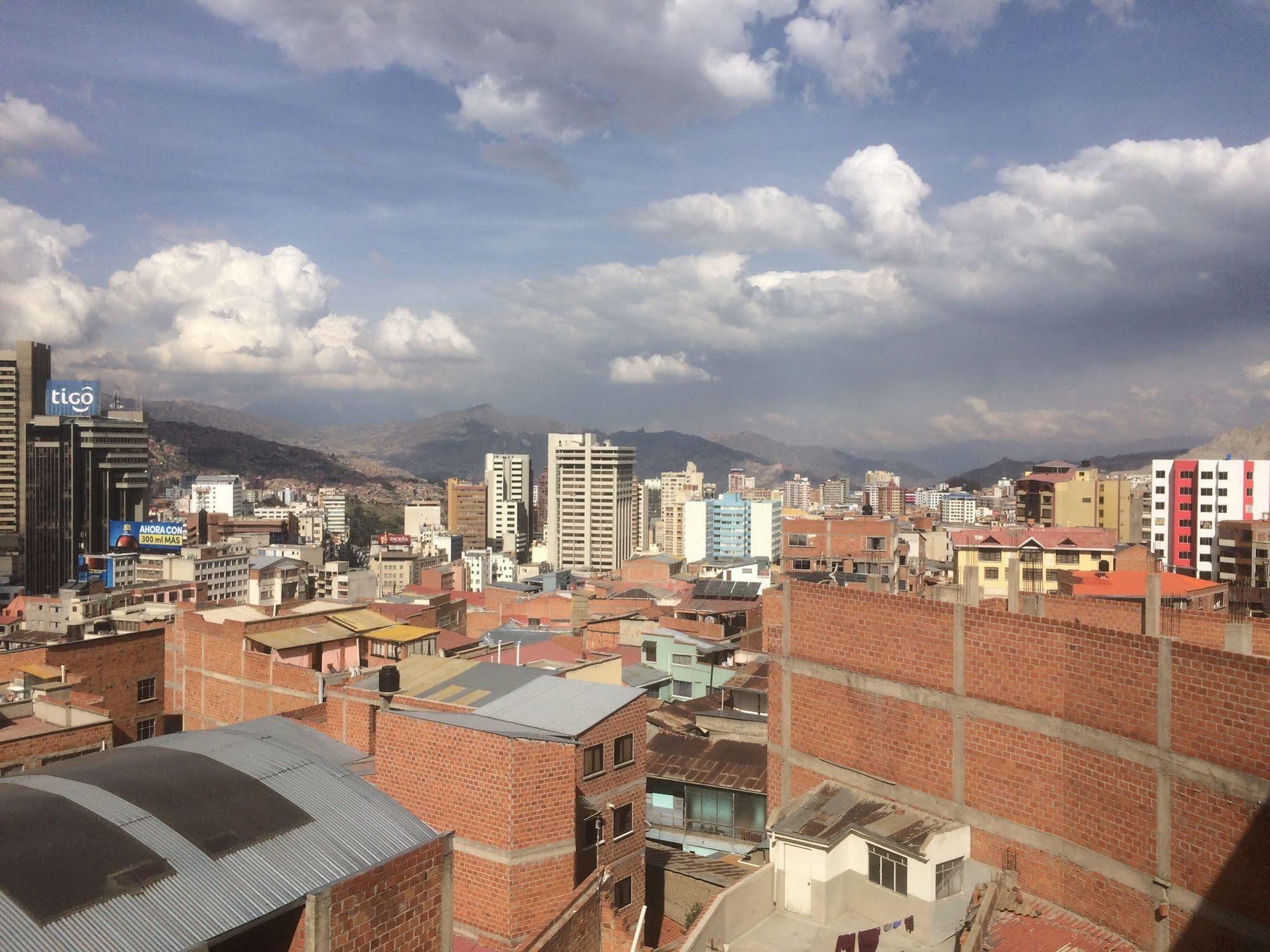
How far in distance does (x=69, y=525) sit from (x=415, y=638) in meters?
104

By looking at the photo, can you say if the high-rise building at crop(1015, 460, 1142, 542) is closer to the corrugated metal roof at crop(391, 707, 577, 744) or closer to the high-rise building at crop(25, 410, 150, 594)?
the corrugated metal roof at crop(391, 707, 577, 744)

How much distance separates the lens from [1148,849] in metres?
9.96

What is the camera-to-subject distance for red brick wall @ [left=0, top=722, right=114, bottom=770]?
62.8 feet

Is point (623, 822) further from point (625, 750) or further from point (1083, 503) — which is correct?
point (1083, 503)

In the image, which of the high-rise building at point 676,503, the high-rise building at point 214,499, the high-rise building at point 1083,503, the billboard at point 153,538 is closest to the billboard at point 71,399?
the billboard at point 153,538

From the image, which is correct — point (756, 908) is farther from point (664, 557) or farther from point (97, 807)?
point (664, 557)

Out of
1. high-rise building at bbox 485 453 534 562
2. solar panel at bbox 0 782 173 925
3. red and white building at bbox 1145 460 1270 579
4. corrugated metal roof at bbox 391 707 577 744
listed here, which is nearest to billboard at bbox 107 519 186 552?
high-rise building at bbox 485 453 534 562

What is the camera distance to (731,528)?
123 m

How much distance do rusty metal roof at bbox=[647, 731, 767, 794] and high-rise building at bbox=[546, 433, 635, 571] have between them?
A: 114099mm

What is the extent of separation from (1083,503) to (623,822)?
75.9 m

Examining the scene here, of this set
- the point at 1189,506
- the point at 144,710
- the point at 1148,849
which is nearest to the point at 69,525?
the point at 144,710

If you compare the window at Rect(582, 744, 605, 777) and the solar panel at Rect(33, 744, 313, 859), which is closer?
the solar panel at Rect(33, 744, 313, 859)

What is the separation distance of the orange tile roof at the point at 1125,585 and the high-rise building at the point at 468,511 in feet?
477

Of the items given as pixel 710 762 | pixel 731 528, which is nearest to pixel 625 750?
pixel 710 762
